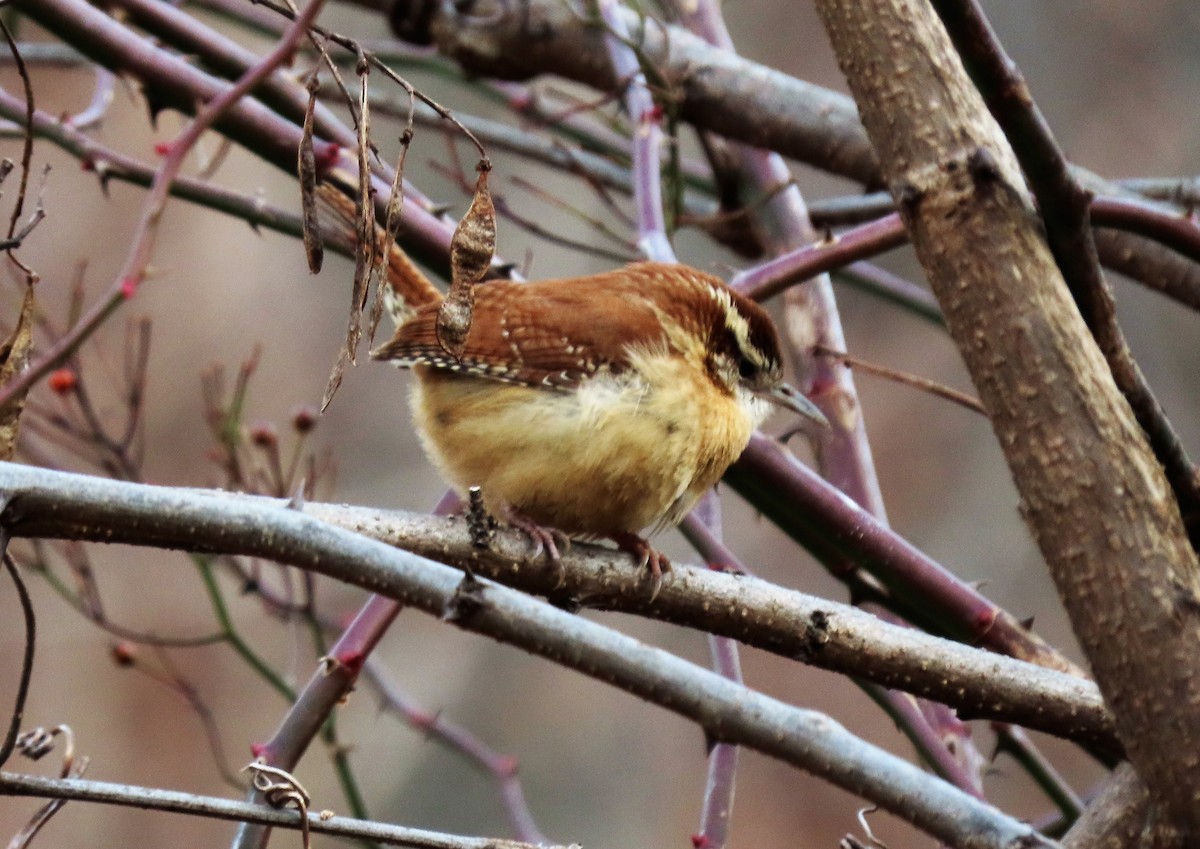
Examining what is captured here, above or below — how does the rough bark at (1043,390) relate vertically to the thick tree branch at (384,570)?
above

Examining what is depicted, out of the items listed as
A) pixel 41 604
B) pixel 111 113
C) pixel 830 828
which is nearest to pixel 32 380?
pixel 830 828

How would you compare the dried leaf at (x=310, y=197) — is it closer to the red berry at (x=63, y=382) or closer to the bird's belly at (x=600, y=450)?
the bird's belly at (x=600, y=450)

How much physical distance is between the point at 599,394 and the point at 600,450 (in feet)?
0.46

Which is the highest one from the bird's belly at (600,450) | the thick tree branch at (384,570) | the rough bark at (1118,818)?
the bird's belly at (600,450)

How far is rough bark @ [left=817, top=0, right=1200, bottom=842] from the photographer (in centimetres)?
176

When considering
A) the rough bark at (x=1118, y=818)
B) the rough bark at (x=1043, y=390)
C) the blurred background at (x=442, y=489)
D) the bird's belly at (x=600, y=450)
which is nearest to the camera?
the rough bark at (x=1043, y=390)

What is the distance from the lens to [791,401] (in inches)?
131

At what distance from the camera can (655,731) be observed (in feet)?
28.1

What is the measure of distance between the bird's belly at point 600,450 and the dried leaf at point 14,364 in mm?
1221

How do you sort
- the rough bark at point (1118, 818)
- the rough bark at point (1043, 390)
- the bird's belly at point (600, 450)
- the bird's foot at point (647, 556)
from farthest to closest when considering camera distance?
the bird's belly at point (600, 450) < the bird's foot at point (647, 556) < the rough bark at point (1118, 818) < the rough bark at point (1043, 390)

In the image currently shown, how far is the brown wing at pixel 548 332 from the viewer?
2.98 metres

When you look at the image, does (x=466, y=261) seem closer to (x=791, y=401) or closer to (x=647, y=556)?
(x=647, y=556)

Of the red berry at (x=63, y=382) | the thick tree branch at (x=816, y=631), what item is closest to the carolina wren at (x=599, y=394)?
the thick tree branch at (x=816, y=631)

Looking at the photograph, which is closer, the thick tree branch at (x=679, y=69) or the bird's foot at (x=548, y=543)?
the bird's foot at (x=548, y=543)
